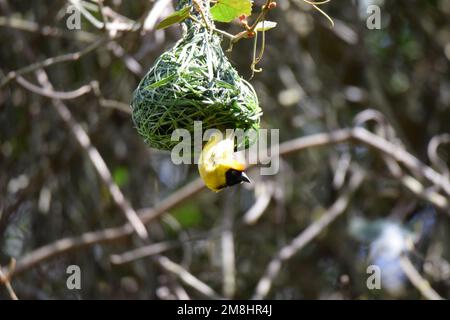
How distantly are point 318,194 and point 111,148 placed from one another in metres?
1.24

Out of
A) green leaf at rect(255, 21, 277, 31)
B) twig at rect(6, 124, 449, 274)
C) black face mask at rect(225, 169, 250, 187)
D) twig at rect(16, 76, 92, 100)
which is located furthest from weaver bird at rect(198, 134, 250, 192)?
twig at rect(6, 124, 449, 274)

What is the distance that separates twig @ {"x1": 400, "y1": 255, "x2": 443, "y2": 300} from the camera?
12.0 ft

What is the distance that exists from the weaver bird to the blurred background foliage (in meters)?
1.34

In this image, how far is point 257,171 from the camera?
4438mm

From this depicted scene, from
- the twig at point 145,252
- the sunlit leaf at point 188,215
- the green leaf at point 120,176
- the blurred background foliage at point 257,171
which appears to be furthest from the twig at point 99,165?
the sunlit leaf at point 188,215

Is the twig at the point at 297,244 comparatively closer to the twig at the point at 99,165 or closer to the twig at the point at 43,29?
the twig at the point at 99,165

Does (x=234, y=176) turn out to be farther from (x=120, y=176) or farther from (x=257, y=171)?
(x=120, y=176)

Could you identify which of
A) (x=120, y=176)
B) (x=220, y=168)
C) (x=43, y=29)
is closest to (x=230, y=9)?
(x=220, y=168)

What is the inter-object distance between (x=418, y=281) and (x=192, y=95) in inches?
75.9

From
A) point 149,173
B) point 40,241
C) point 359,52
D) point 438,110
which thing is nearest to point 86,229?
point 40,241

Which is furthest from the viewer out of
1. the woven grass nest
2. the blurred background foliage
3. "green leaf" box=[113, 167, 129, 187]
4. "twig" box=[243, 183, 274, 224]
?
"green leaf" box=[113, 167, 129, 187]

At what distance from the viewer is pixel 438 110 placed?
15.6 feet

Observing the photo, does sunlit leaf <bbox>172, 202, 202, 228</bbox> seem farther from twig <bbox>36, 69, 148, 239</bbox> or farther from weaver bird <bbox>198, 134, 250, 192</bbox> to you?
weaver bird <bbox>198, 134, 250, 192</bbox>

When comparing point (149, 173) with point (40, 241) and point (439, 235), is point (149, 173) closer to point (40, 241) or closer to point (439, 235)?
point (40, 241)
